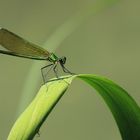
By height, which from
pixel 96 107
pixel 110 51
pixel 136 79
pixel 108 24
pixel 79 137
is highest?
pixel 108 24

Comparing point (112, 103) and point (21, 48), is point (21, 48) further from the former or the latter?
point (112, 103)

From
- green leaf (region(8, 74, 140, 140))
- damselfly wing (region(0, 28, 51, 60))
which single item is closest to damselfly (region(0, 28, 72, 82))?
damselfly wing (region(0, 28, 51, 60))

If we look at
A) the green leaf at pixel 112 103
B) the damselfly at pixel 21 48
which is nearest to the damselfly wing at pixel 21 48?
the damselfly at pixel 21 48

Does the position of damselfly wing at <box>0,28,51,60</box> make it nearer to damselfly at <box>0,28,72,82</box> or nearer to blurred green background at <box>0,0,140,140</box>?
damselfly at <box>0,28,72,82</box>

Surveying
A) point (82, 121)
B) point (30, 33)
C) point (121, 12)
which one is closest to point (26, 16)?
point (30, 33)

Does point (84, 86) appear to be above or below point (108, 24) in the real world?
below

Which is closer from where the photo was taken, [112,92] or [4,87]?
[112,92]

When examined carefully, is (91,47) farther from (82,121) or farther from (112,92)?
(112,92)

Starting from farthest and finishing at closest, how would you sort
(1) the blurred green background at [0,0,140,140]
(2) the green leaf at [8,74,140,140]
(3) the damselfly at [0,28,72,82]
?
(1) the blurred green background at [0,0,140,140]
(3) the damselfly at [0,28,72,82]
(2) the green leaf at [8,74,140,140]

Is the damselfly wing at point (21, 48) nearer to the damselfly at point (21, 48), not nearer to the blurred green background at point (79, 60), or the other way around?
the damselfly at point (21, 48)
